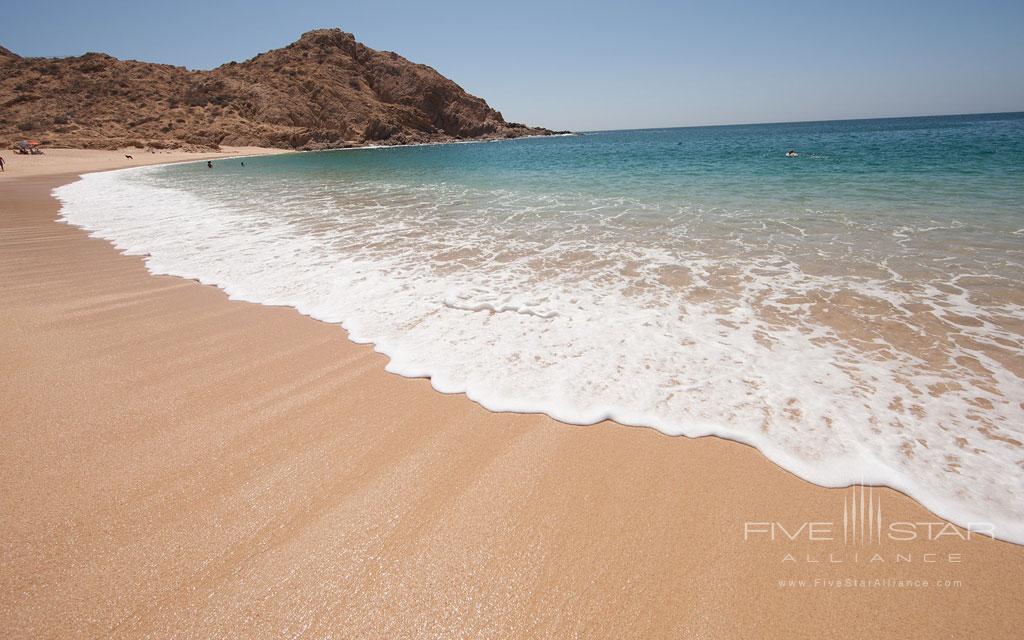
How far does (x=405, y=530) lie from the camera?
6.21 feet

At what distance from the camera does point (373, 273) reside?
18.1 ft

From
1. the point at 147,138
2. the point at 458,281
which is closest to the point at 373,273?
the point at 458,281

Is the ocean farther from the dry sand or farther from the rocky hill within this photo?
the rocky hill

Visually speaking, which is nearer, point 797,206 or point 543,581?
point 543,581

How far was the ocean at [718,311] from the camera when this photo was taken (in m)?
2.41

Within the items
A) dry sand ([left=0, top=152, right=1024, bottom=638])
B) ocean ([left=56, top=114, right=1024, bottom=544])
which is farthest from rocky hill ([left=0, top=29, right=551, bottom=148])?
dry sand ([left=0, top=152, right=1024, bottom=638])

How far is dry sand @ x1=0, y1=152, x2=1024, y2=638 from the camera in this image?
154 centimetres

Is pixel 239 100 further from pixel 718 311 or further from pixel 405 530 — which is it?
pixel 405 530

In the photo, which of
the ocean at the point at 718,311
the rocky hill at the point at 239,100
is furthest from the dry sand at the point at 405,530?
the rocky hill at the point at 239,100

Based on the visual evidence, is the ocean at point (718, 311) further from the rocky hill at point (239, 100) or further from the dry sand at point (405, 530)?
the rocky hill at point (239, 100)

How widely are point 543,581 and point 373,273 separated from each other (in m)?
4.60

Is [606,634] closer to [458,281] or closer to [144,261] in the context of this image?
[458,281]

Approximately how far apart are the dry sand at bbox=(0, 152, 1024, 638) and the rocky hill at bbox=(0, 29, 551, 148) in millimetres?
62761

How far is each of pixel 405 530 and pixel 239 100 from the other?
83.7 metres
